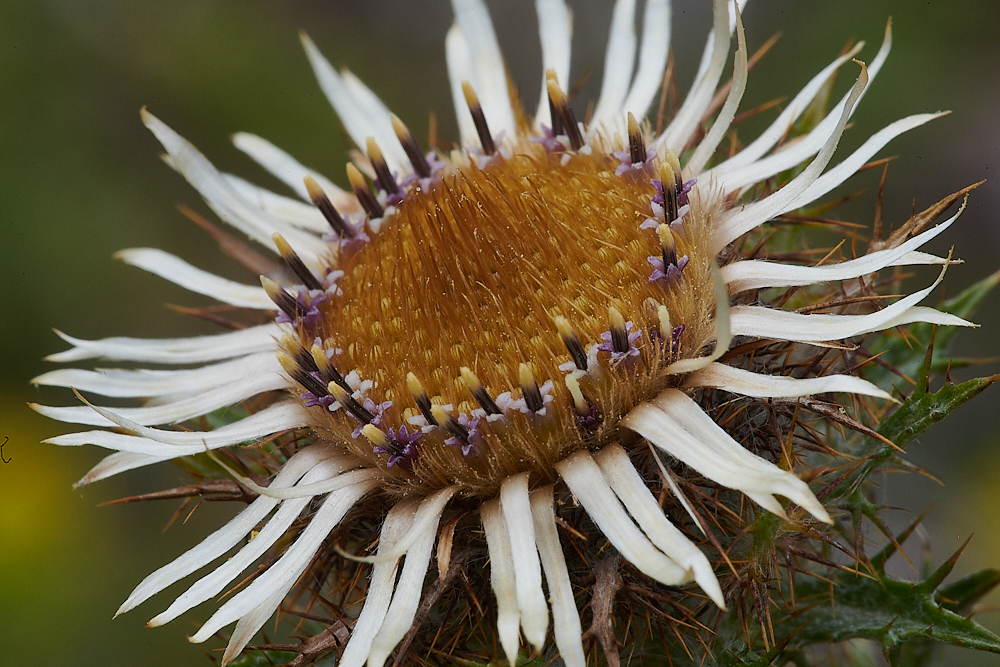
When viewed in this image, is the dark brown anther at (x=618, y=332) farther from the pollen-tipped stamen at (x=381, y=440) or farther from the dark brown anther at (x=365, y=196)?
the dark brown anther at (x=365, y=196)

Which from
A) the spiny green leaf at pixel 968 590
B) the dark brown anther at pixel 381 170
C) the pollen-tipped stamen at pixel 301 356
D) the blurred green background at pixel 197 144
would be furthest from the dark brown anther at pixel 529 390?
the blurred green background at pixel 197 144

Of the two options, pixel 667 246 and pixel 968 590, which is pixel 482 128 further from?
pixel 968 590

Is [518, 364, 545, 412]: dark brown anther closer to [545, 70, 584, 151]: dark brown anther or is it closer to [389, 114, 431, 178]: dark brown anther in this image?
[545, 70, 584, 151]: dark brown anther

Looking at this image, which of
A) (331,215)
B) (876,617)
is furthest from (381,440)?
(876,617)

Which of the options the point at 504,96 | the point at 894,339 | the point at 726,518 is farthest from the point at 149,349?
the point at 894,339

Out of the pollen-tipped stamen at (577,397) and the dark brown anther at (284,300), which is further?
the dark brown anther at (284,300)
